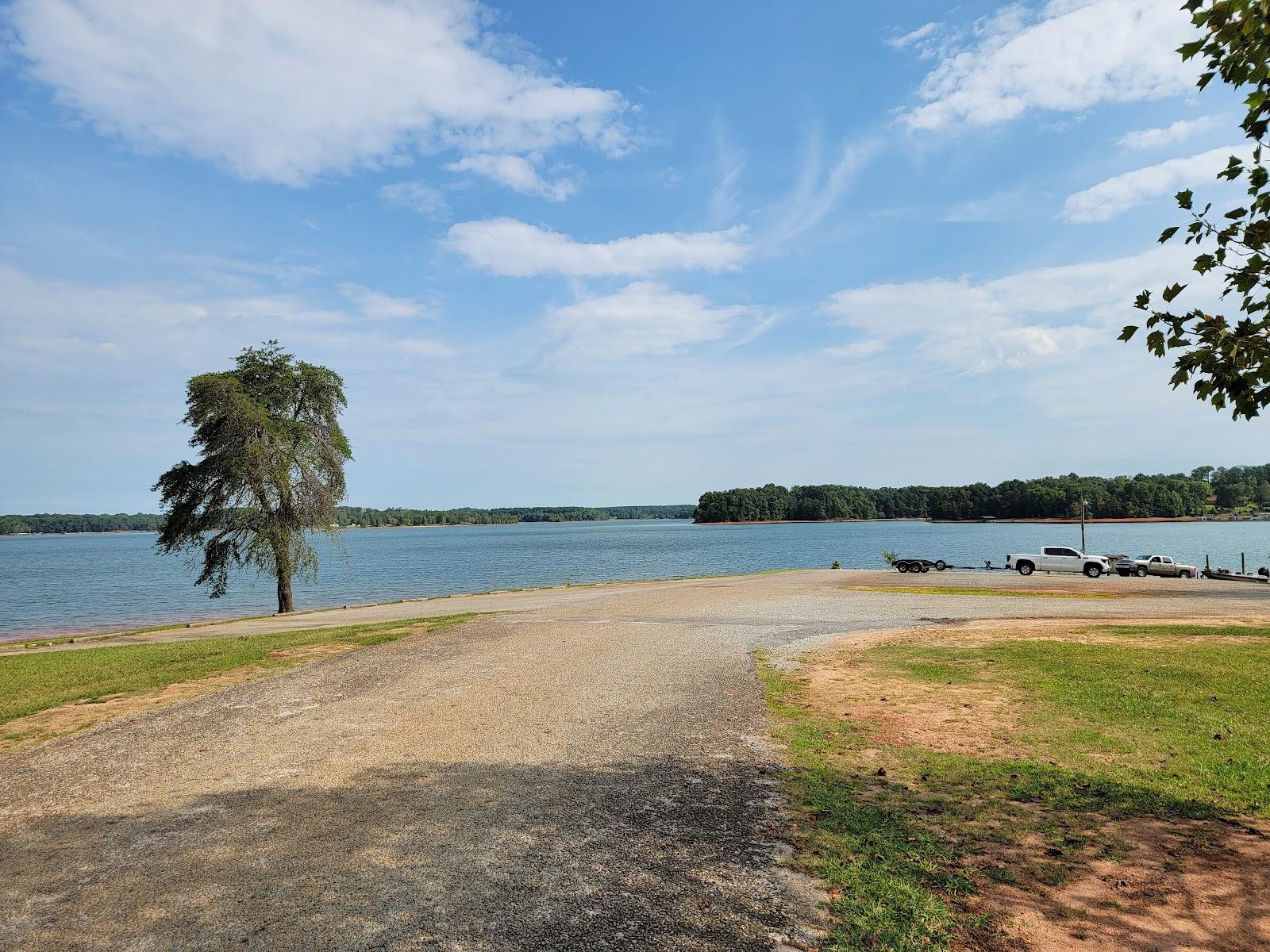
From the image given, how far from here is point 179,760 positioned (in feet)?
27.9

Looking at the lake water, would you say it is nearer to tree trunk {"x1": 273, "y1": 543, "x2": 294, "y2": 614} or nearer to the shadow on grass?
tree trunk {"x1": 273, "y1": 543, "x2": 294, "y2": 614}

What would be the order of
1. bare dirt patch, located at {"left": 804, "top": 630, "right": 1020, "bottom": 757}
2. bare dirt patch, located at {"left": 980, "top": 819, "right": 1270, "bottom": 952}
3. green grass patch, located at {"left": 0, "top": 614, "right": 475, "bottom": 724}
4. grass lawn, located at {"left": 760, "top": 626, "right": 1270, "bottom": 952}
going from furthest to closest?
green grass patch, located at {"left": 0, "top": 614, "right": 475, "bottom": 724}, bare dirt patch, located at {"left": 804, "top": 630, "right": 1020, "bottom": 757}, grass lawn, located at {"left": 760, "top": 626, "right": 1270, "bottom": 952}, bare dirt patch, located at {"left": 980, "top": 819, "right": 1270, "bottom": 952}

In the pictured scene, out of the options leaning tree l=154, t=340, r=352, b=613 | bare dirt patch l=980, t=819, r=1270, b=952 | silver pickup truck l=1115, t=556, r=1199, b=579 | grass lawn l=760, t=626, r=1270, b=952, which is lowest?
silver pickup truck l=1115, t=556, r=1199, b=579

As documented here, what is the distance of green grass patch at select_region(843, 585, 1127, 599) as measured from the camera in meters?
28.2

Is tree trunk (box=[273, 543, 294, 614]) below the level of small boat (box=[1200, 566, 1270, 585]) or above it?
above

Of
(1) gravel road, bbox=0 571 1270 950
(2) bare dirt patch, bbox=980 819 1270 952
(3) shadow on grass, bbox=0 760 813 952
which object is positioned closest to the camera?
(2) bare dirt patch, bbox=980 819 1270 952

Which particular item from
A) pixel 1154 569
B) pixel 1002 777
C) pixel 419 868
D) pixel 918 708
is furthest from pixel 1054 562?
pixel 419 868

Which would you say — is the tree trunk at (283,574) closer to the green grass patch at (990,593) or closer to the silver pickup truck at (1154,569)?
the green grass patch at (990,593)

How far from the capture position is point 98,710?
1104 cm

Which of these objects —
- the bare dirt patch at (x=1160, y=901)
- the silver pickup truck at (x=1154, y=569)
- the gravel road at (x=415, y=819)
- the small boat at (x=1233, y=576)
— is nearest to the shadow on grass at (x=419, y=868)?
the gravel road at (x=415, y=819)

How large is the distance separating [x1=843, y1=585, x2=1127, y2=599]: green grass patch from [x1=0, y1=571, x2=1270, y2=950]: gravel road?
65.7ft

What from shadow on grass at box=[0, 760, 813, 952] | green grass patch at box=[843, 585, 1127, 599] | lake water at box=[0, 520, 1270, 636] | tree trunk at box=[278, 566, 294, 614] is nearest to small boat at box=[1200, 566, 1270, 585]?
green grass patch at box=[843, 585, 1127, 599]

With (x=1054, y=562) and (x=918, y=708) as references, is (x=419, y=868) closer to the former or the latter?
(x=918, y=708)

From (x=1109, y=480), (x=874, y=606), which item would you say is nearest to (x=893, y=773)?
(x=874, y=606)
